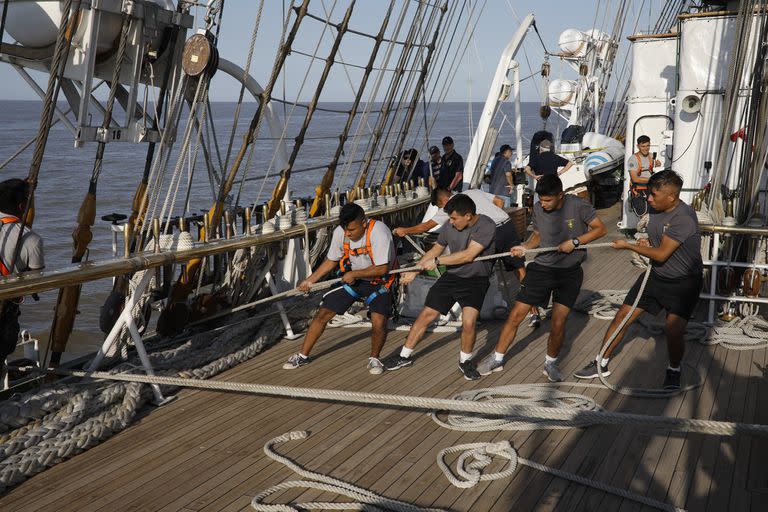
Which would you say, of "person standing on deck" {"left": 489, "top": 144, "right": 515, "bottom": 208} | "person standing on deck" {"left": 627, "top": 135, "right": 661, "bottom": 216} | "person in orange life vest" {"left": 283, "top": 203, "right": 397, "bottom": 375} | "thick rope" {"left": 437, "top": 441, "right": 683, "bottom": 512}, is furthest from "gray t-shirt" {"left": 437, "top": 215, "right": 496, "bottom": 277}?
"person standing on deck" {"left": 489, "top": 144, "right": 515, "bottom": 208}

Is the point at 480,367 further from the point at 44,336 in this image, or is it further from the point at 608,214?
the point at 608,214

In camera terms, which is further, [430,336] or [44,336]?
[44,336]

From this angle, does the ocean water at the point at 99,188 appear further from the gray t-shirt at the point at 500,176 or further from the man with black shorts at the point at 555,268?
the man with black shorts at the point at 555,268

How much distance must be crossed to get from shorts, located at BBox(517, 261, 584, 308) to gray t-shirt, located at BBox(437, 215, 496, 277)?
1.09ft

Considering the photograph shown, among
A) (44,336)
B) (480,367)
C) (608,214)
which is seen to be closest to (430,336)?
(480,367)

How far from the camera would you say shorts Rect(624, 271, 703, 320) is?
207 inches

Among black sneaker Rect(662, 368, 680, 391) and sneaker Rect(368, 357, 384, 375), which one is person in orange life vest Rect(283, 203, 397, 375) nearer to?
sneaker Rect(368, 357, 384, 375)

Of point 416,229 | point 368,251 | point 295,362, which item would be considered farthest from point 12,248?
point 416,229

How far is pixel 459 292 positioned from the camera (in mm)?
5777

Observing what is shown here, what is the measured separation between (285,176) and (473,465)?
4.06 m

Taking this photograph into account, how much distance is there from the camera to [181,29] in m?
6.84

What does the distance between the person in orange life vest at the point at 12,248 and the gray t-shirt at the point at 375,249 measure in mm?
2002

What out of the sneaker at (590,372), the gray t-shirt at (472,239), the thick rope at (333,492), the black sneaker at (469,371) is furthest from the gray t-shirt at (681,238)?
the thick rope at (333,492)

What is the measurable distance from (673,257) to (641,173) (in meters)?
5.65
